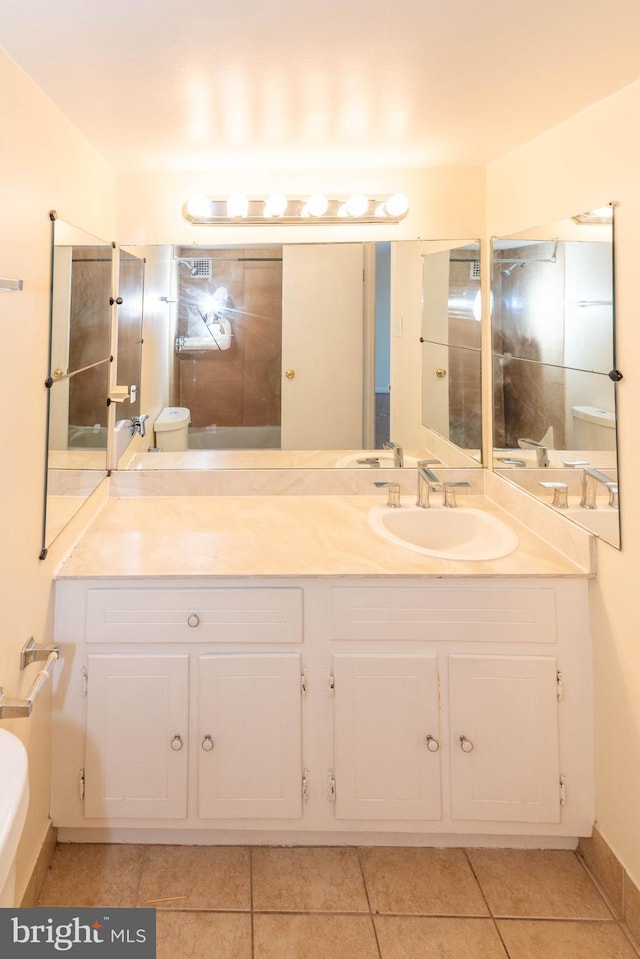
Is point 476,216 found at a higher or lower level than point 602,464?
higher

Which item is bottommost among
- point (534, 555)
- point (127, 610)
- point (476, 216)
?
point (127, 610)

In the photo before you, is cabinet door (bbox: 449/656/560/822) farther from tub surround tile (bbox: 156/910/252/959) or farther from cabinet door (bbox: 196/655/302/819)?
tub surround tile (bbox: 156/910/252/959)

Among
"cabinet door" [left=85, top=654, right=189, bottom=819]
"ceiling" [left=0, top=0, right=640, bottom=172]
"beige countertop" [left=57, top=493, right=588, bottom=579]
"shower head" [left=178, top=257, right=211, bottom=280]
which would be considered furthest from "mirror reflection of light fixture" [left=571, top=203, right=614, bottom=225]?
"cabinet door" [left=85, top=654, right=189, bottom=819]

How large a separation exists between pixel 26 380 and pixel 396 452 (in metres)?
1.38

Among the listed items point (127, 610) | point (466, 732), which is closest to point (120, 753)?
point (127, 610)

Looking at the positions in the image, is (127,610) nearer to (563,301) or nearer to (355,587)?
(355,587)

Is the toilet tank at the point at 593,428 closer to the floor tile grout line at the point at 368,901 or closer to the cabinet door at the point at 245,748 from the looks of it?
the cabinet door at the point at 245,748

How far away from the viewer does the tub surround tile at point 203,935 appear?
1.42 m

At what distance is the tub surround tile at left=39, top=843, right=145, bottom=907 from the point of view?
1.56m

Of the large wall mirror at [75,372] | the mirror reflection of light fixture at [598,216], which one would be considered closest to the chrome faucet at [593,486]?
the mirror reflection of light fixture at [598,216]

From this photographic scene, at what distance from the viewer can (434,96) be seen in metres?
1.62

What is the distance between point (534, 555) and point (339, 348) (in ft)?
3.59

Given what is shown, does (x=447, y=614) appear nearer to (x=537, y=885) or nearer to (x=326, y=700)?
(x=326, y=700)

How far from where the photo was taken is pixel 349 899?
157 cm
